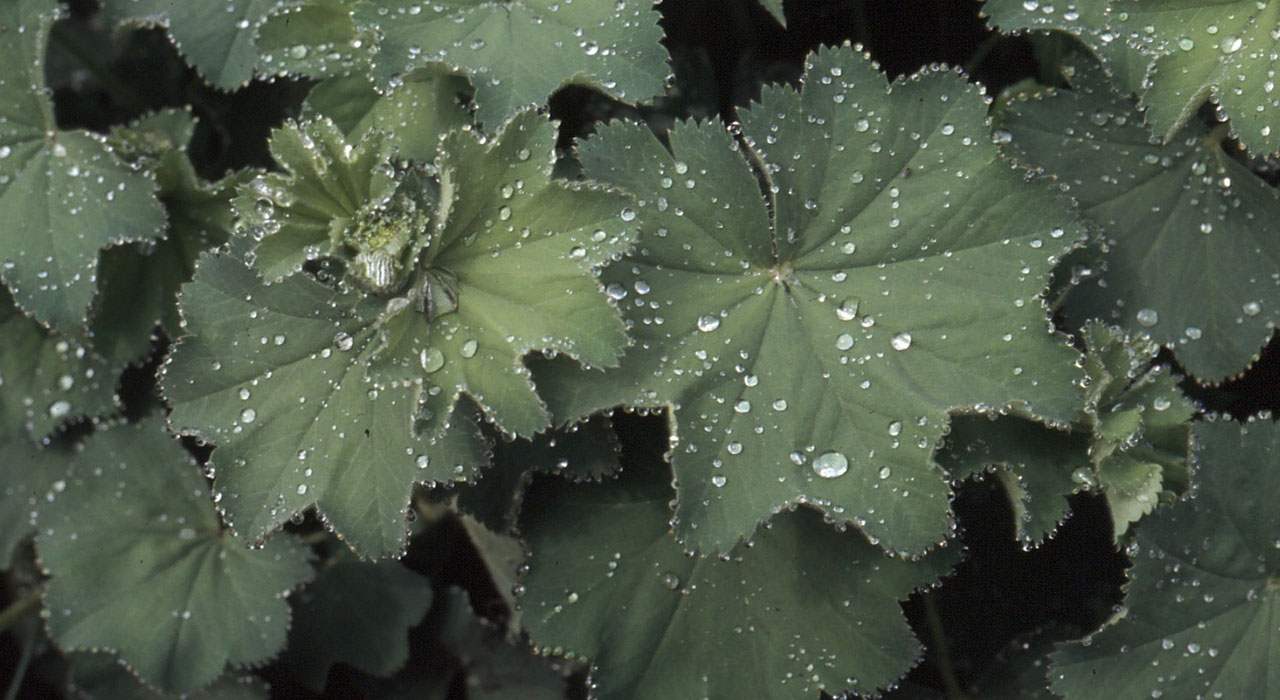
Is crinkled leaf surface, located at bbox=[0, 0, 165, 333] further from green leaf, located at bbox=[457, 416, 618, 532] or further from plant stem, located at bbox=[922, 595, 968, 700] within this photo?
plant stem, located at bbox=[922, 595, 968, 700]

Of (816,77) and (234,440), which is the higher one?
(816,77)

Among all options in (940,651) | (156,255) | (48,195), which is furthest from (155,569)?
(940,651)

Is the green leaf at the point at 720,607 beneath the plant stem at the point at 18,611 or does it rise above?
above

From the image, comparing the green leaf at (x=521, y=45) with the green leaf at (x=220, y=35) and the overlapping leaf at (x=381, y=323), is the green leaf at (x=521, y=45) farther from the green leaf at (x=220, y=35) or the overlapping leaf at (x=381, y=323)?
the green leaf at (x=220, y=35)

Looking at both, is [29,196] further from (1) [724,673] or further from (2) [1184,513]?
(2) [1184,513]

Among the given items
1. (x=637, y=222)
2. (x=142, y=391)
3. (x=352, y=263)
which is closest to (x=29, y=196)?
(x=142, y=391)

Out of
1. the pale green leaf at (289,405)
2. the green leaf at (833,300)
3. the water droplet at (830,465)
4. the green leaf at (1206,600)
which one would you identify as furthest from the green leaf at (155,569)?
the green leaf at (1206,600)

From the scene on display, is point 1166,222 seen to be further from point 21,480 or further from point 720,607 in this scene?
point 21,480
